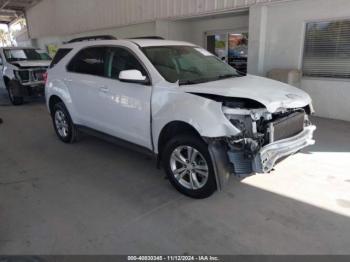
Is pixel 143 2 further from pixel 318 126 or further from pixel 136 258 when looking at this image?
pixel 136 258

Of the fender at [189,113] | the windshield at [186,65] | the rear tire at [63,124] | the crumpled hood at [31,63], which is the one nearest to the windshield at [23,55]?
the crumpled hood at [31,63]

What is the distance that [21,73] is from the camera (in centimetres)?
919

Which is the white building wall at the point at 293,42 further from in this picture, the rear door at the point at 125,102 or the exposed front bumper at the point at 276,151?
the rear door at the point at 125,102

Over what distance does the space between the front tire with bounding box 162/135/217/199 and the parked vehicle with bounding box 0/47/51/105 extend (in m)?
7.40

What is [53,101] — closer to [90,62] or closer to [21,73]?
[90,62]

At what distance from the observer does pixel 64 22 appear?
1864cm

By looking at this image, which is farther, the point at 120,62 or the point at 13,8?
the point at 13,8

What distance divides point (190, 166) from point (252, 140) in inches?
31.6

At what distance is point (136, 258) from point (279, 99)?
2209 millimetres

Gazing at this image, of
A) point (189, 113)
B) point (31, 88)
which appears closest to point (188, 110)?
point (189, 113)

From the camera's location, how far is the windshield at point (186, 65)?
3740 mm

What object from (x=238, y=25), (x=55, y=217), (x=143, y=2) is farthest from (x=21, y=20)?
(x=55, y=217)

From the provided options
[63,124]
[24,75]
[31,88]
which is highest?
[24,75]

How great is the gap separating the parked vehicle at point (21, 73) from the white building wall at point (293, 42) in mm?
6673
